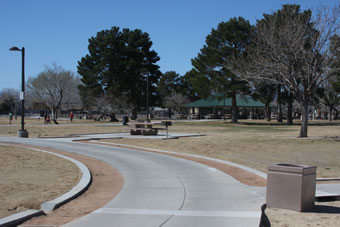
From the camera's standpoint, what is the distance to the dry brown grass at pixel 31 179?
24.5ft

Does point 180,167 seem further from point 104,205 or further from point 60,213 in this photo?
point 60,213

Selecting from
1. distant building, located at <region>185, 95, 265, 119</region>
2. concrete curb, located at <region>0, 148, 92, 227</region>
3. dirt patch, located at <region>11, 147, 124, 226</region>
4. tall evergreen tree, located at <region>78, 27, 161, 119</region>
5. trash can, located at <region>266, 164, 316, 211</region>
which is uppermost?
tall evergreen tree, located at <region>78, 27, 161, 119</region>

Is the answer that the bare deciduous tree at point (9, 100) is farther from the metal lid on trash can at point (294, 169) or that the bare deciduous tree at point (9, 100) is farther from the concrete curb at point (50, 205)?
the metal lid on trash can at point (294, 169)

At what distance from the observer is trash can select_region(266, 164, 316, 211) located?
7.24 metres

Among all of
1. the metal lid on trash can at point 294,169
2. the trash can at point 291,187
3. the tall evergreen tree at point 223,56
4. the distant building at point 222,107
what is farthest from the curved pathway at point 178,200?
the distant building at point 222,107

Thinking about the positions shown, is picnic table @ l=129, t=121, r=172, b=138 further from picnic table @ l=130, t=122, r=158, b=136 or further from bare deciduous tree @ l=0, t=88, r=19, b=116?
bare deciduous tree @ l=0, t=88, r=19, b=116

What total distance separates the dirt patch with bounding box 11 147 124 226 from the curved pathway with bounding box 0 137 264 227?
23 centimetres

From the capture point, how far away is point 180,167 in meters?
12.9

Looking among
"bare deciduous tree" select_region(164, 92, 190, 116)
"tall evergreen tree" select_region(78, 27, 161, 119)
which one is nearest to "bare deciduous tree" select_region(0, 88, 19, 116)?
"bare deciduous tree" select_region(164, 92, 190, 116)

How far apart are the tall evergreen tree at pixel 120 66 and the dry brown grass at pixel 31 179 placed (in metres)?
47.1

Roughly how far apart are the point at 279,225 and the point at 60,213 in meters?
3.80

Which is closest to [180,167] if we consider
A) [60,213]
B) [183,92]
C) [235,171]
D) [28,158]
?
[235,171]

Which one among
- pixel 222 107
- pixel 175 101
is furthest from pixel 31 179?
pixel 175 101

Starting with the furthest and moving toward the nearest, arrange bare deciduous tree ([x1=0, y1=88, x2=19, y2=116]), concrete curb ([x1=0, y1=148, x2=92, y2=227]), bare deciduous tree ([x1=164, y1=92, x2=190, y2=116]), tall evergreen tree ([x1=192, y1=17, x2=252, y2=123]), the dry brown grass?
1. bare deciduous tree ([x1=0, y1=88, x2=19, y2=116])
2. bare deciduous tree ([x1=164, y1=92, x2=190, y2=116])
3. tall evergreen tree ([x1=192, y1=17, x2=252, y2=123])
4. the dry brown grass
5. concrete curb ([x1=0, y1=148, x2=92, y2=227])
